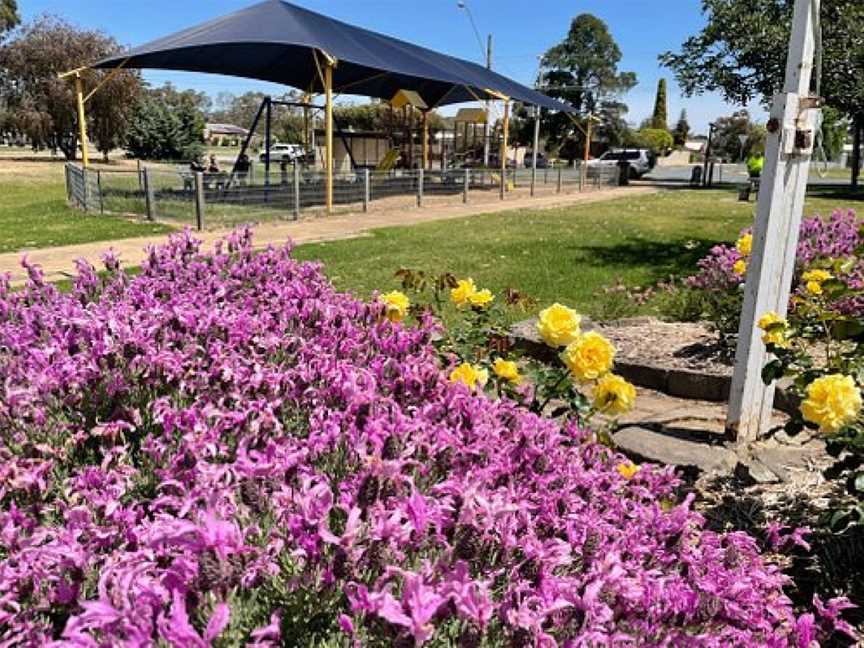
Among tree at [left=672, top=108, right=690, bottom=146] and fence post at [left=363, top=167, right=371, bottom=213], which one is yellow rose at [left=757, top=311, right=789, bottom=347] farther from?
tree at [left=672, top=108, right=690, bottom=146]

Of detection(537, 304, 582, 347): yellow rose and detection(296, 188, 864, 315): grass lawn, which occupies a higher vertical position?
detection(537, 304, 582, 347): yellow rose

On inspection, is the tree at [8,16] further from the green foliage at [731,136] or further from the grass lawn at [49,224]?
the green foliage at [731,136]

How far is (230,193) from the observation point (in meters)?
14.6

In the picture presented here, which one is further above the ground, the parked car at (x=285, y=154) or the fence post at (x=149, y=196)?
the parked car at (x=285, y=154)

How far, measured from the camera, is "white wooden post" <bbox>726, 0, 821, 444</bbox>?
3330mm

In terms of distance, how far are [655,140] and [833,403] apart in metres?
70.5

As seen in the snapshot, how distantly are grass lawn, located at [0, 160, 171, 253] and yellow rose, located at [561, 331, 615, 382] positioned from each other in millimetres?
11127

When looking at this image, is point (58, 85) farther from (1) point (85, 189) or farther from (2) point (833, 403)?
(2) point (833, 403)

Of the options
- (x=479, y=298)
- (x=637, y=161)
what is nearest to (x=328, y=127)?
(x=479, y=298)

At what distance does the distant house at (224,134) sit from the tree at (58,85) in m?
34.4

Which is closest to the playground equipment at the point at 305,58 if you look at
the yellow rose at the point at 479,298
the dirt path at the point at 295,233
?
the dirt path at the point at 295,233

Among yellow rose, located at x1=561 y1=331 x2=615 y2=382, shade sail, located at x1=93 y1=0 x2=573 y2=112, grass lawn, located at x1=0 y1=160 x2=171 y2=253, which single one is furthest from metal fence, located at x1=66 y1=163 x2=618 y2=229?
yellow rose, located at x1=561 y1=331 x2=615 y2=382

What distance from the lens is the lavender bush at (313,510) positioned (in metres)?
1.16

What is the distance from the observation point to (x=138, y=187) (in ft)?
50.3
